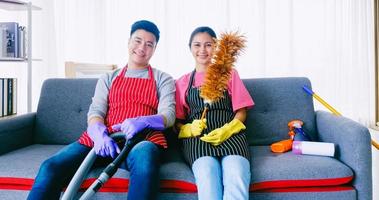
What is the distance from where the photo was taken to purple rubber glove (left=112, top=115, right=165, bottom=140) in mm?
1289

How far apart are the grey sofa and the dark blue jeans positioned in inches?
3.2

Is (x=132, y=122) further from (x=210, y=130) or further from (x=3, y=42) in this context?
(x=3, y=42)

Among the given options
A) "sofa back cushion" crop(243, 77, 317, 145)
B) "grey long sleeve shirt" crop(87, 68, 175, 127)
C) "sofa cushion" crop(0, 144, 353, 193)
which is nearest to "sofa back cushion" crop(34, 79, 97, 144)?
"grey long sleeve shirt" crop(87, 68, 175, 127)

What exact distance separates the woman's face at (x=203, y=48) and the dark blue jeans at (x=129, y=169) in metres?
0.59

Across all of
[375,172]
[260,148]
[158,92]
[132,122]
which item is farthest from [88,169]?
[375,172]

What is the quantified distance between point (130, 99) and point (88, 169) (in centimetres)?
47

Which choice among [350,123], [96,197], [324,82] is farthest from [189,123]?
[324,82]

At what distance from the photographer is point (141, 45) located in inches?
63.1

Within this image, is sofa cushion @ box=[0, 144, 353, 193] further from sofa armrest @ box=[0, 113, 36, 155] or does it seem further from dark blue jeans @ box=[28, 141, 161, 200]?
sofa armrest @ box=[0, 113, 36, 155]

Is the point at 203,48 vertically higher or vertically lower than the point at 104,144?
higher

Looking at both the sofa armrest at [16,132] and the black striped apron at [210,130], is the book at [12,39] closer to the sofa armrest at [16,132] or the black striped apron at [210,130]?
the sofa armrest at [16,132]

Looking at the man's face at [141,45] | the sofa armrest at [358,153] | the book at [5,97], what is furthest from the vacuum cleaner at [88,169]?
the book at [5,97]

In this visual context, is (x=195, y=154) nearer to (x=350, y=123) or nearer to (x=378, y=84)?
(x=350, y=123)

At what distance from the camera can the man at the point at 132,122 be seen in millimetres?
1173
